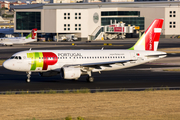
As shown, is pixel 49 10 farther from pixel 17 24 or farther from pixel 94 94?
pixel 94 94

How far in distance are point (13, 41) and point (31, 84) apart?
317ft

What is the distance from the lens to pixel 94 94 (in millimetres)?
31031

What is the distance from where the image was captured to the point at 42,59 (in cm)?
3978

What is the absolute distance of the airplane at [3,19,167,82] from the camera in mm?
39312

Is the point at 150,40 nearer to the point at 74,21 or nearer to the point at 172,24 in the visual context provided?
the point at 74,21

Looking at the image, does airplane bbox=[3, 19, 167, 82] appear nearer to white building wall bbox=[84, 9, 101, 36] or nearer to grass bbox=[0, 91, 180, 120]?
grass bbox=[0, 91, 180, 120]

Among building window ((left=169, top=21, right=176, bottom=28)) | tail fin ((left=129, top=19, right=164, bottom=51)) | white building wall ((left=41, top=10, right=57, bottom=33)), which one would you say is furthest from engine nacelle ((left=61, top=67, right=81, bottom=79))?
building window ((left=169, top=21, right=176, bottom=28))

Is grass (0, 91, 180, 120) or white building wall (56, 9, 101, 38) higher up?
white building wall (56, 9, 101, 38)

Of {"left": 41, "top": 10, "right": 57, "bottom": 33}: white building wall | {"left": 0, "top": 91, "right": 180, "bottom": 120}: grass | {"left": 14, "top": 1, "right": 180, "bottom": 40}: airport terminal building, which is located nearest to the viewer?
{"left": 0, "top": 91, "right": 180, "bottom": 120}: grass

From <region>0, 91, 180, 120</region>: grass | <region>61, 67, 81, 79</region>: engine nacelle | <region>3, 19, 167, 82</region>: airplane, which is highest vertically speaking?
<region>3, 19, 167, 82</region>: airplane

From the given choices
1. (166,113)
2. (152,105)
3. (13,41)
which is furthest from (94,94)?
(13,41)

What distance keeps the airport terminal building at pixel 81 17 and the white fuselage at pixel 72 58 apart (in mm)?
137051

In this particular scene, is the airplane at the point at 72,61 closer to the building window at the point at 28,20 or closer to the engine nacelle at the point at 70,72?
the engine nacelle at the point at 70,72

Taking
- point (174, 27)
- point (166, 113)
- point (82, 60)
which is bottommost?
point (166, 113)
